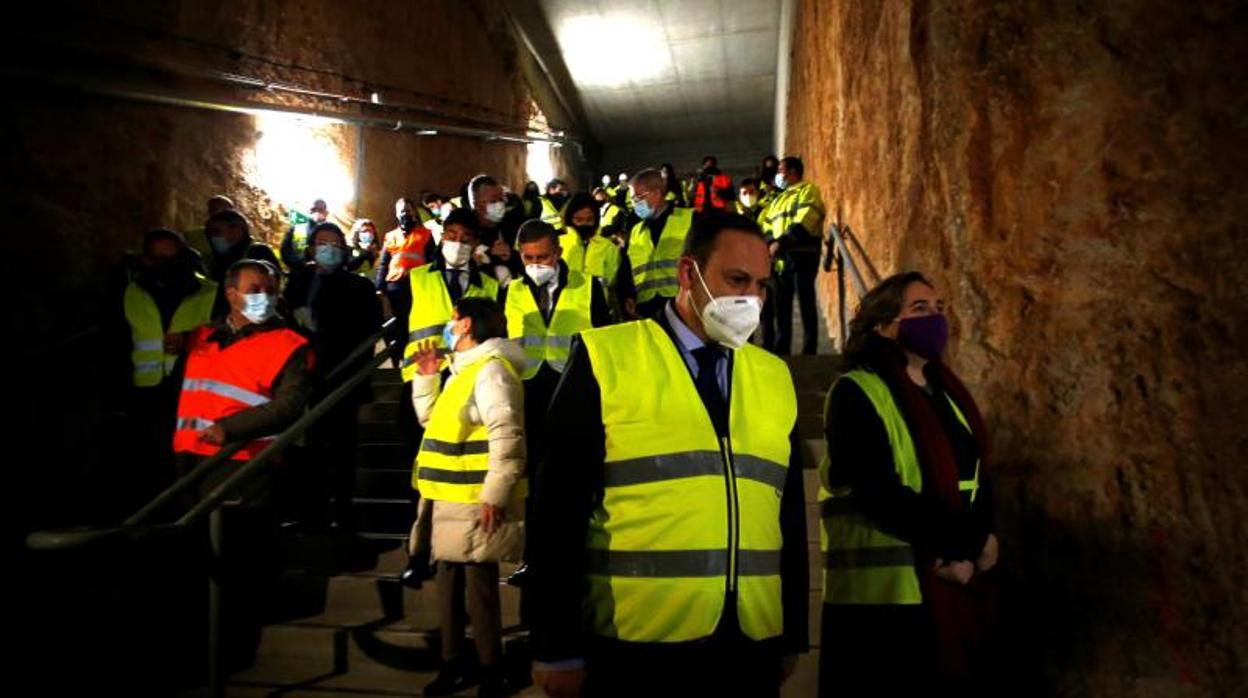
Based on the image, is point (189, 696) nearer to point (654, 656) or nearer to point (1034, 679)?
point (654, 656)

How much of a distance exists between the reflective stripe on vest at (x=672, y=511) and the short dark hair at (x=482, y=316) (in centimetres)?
178

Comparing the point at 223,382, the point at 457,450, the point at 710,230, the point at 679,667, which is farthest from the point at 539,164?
the point at 679,667

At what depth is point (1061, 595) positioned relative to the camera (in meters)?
2.61

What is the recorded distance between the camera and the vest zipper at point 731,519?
5.26 ft

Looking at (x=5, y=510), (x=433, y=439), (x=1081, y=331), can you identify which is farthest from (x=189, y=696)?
(x=1081, y=331)

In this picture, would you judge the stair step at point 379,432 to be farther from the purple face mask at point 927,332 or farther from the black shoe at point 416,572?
the purple face mask at point 927,332

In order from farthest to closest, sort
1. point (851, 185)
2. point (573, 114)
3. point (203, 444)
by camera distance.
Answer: point (573, 114) → point (851, 185) → point (203, 444)

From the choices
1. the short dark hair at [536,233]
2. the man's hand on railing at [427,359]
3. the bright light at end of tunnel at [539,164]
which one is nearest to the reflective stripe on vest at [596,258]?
the short dark hair at [536,233]

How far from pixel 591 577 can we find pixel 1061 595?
78.4 inches

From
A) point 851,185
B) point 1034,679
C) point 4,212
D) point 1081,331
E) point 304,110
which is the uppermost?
point 304,110

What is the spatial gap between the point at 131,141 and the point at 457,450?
497 centimetres

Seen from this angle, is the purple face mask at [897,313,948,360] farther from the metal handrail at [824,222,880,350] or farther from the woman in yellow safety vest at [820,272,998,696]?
the metal handrail at [824,222,880,350]

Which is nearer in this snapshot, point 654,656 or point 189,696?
point 654,656

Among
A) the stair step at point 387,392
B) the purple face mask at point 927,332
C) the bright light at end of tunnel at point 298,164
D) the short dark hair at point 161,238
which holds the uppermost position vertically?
the bright light at end of tunnel at point 298,164
